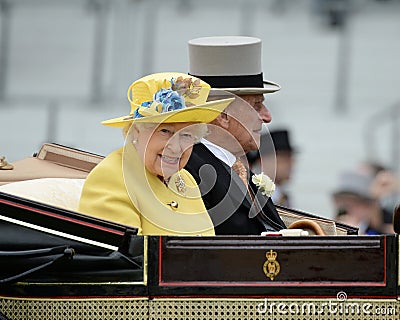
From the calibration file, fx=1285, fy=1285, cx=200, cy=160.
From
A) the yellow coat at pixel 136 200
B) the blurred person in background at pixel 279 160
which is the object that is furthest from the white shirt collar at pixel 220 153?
the blurred person in background at pixel 279 160

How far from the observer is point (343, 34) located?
13391mm

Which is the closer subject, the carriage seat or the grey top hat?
the carriage seat

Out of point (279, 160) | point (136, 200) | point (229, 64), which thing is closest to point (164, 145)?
point (136, 200)

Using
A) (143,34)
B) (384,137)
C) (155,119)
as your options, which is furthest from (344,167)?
(155,119)

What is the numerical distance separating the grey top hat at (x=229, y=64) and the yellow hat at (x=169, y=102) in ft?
2.26

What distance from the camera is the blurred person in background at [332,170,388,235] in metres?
6.29

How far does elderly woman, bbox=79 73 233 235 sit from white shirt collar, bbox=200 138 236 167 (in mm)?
505

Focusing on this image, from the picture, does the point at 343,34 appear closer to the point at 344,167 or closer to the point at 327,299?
the point at 344,167

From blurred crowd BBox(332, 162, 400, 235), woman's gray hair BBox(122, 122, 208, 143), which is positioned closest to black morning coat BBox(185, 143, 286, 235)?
woman's gray hair BBox(122, 122, 208, 143)

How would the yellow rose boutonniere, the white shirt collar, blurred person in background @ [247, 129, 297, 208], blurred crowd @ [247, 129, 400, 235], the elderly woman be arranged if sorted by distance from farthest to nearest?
blurred crowd @ [247, 129, 400, 235]
blurred person in background @ [247, 129, 297, 208]
the yellow rose boutonniere
the white shirt collar
the elderly woman

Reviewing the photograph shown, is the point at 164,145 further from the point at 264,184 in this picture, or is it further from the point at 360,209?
the point at 360,209

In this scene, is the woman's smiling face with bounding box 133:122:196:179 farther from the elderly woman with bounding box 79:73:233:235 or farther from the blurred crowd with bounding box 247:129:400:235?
the blurred crowd with bounding box 247:129:400:235

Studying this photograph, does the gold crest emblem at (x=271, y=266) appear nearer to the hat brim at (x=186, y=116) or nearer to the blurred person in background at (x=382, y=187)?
the hat brim at (x=186, y=116)

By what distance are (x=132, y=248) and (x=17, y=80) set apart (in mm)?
8711
